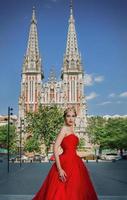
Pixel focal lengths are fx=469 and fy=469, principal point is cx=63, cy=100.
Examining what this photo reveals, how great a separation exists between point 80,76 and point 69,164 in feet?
341

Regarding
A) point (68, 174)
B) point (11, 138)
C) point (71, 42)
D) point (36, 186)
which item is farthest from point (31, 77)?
point (68, 174)

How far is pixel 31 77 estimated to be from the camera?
110 metres

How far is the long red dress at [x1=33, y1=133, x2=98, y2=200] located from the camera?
6.78m

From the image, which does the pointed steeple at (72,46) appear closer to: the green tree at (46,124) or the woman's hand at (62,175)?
the green tree at (46,124)

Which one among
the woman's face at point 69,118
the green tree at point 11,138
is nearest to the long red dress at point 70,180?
the woman's face at point 69,118

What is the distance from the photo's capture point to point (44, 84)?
10738cm

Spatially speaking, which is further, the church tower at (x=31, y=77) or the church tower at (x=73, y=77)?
the church tower at (x=73, y=77)

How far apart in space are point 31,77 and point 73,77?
9.89 metres

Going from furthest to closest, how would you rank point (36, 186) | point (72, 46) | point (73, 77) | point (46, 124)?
point (72, 46)
point (73, 77)
point (46, 124)
point (36, 186)

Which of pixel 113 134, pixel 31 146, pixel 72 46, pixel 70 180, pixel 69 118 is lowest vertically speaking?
pixel 70 180

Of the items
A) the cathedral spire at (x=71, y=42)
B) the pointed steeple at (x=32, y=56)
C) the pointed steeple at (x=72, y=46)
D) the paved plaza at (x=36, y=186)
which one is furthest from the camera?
the cathedral spire at (x=71, y=42)

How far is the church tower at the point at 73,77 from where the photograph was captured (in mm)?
108375

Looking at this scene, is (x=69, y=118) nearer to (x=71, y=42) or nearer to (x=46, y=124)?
(x=46, y=124)

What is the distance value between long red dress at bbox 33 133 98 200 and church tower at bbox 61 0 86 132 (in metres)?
99.9
